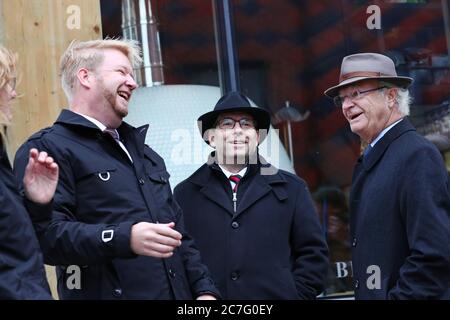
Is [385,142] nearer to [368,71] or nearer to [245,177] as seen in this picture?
[368,71]

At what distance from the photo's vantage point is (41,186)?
11.5ft

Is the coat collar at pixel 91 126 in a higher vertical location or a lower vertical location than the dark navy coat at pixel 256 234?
higher

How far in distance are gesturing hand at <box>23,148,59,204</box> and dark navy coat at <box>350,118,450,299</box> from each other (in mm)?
1312

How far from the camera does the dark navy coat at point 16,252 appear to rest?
310cm

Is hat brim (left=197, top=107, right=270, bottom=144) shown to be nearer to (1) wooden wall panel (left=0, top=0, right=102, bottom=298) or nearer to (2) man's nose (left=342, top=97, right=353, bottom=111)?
(2) man's nose (left=342, top=97, right=353, bottom=111)

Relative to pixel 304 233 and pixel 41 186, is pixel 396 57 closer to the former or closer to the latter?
pixel 304 233

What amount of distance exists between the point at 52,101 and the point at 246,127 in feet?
4.19

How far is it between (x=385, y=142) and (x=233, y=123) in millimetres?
969

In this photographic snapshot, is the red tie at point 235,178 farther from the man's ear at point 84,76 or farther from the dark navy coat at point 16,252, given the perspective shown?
the dark navy coat at point 16,252

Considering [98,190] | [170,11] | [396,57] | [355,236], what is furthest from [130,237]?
[396,57]

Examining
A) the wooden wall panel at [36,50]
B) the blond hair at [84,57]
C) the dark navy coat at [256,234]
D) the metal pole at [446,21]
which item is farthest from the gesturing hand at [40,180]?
the metal pole at [446,21]

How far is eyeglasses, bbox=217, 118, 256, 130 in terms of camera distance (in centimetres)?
477
